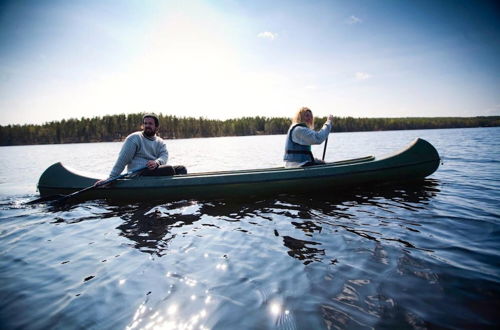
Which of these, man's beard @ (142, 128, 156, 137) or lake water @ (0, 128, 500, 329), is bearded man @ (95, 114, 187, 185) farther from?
lake water @ (0, 128, 500, 329)

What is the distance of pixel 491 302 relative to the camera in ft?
7.48

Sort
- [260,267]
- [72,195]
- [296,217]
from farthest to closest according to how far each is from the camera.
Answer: [72,195] → [296,217] → [260,267]

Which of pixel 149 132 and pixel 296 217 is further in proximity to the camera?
pixel 149 132

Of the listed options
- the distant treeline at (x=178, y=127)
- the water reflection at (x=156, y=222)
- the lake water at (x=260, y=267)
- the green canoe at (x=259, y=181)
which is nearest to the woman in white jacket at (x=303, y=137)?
the green canoe at (x=259, y=181)

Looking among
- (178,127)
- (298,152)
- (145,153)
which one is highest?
(178,127)

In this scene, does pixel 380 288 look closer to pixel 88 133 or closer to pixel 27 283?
pixel 27 283

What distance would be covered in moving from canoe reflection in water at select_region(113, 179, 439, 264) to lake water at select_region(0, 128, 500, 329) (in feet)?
0.12

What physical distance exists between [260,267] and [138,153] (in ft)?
15.4

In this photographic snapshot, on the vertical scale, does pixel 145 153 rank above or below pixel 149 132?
below

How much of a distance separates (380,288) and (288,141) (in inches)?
174

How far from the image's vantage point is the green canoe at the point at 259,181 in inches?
241

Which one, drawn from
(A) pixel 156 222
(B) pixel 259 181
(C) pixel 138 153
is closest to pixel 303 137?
(B) pixel 259 181

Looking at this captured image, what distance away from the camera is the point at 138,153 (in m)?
6.45

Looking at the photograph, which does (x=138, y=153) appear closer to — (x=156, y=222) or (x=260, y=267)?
(x=156, y=222)
